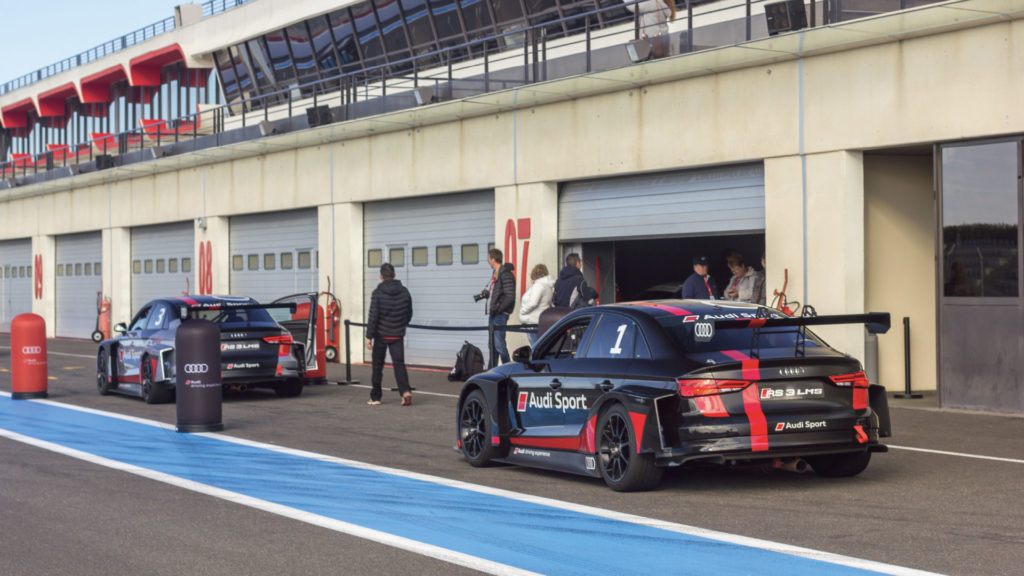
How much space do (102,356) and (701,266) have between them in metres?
8.78

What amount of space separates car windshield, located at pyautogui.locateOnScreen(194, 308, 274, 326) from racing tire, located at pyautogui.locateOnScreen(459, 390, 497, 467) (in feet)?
23.6

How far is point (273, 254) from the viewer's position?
2998 cm

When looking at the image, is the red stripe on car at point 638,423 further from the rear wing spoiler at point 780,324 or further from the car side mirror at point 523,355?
the car side mirror at point 523,355

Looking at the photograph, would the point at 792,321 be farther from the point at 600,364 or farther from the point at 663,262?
the point at 663,262

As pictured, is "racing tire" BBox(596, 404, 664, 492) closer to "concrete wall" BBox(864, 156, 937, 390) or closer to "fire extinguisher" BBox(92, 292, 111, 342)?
"concrete wall" BBox(864, 156, 937, 390)

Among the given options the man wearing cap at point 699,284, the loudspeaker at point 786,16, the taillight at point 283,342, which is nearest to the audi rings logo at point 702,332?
the man wearing cap at point 699,284

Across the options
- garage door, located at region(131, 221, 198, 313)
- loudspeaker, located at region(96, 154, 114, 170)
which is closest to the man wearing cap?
garage door, located at region(131, 221, 198, 313)

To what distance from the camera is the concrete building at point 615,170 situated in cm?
1484

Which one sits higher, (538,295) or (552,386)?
(538,295)

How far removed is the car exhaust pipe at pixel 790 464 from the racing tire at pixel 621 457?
0.83m

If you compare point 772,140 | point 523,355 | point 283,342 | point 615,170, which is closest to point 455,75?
point 615,170

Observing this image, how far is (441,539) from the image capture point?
755 cm

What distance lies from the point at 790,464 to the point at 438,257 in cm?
1568

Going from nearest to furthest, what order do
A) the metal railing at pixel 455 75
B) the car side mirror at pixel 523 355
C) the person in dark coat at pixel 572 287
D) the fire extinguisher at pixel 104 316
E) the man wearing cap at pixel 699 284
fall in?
the car side mirror at pixel 523 355
the man wearing cap at pixel 699 284
the person in dark coat at pixel 572 287
the metal railing at pixel 455 75
the fire extinguisher at pixel 104 316
